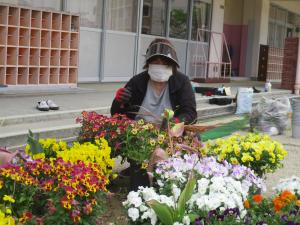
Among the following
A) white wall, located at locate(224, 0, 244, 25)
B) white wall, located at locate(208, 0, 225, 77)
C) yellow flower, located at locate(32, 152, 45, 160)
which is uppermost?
white wall, located at locate(224, 0, 244, 25)

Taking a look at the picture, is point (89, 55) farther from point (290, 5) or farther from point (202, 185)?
point (290, 5)

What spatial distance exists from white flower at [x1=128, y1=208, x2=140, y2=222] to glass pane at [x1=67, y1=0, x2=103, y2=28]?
9.12 meters

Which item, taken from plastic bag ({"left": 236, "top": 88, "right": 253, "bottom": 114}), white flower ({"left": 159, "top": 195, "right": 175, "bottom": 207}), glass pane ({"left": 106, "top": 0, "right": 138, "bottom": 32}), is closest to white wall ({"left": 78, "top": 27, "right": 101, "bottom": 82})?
glass pane ({"left": 106, "top": 0, "right": 138, "bottom": 32})

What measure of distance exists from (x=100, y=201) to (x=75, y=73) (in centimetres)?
708

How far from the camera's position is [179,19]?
1605cm

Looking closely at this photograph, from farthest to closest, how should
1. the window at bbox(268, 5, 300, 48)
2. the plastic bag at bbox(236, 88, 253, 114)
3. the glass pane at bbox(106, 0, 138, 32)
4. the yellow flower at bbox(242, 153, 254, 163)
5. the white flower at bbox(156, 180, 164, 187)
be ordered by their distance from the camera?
1. the window at bbox(268, 5, 300, 48)
2. the glass pane at bbox(106, 0, 138, 32)
3. the plastic bag at bbox(236, 88, 253, 114)
4. the yellow flower at bbox(242, 153, 254, 163)
5. the white flower at bbox(156, 180, 164, 187)

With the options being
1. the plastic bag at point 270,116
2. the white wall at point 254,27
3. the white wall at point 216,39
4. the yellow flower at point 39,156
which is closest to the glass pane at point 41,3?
the plastic bag at point 270,116

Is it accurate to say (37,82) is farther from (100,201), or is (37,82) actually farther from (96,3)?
(100,201)

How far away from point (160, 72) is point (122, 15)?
895cm

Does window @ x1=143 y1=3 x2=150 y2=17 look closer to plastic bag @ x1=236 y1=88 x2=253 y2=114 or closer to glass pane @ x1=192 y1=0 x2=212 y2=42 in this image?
glass pane @ x1=192 y1=0 x2=212 y2=42

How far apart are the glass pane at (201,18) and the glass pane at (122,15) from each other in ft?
11.4

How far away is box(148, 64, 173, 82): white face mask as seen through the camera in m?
4.81

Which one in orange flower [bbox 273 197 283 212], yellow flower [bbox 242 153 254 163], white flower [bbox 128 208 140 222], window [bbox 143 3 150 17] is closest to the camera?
white flower [bbox 128 208 140 222]

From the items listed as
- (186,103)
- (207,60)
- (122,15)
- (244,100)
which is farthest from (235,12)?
(186,103)
